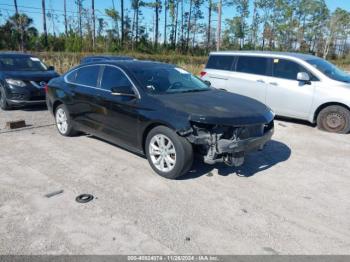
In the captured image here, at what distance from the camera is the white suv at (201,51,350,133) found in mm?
7406

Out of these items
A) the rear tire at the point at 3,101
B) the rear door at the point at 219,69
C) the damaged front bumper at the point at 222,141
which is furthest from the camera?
the rear door at the point at 219,69

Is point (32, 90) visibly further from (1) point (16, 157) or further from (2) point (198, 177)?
(2) point (198, 177)

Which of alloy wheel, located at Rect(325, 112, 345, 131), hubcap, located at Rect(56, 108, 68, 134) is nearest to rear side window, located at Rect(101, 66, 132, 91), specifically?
hubcap, located at Rect(56, 108, 68, 134)

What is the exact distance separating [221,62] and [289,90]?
7.32 ft

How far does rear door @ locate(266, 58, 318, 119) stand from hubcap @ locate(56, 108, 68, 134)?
490cm

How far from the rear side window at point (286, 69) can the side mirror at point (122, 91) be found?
4687 mm

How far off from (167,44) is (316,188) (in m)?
39.8

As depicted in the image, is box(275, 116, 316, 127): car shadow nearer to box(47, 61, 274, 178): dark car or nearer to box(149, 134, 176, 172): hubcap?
box(47, 61, 274, 178): dark car

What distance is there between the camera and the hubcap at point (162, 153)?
439cm

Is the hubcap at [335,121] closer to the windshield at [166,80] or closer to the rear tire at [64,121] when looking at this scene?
the windshield at [166,80]

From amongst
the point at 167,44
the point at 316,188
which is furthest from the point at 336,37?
the point at 316,188

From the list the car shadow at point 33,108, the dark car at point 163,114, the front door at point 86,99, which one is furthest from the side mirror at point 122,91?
the car shadow at point 33,108

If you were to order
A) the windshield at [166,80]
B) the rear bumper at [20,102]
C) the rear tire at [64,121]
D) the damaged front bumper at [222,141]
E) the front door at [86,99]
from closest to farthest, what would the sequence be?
the damaged front bumper at [222,141] → the windshield at [166,80] → the front door at [86,99] → the rear tire at [64,121] → the rear bumper at [20,102]

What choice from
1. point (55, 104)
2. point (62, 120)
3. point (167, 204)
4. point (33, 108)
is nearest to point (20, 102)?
point (33, 108)
